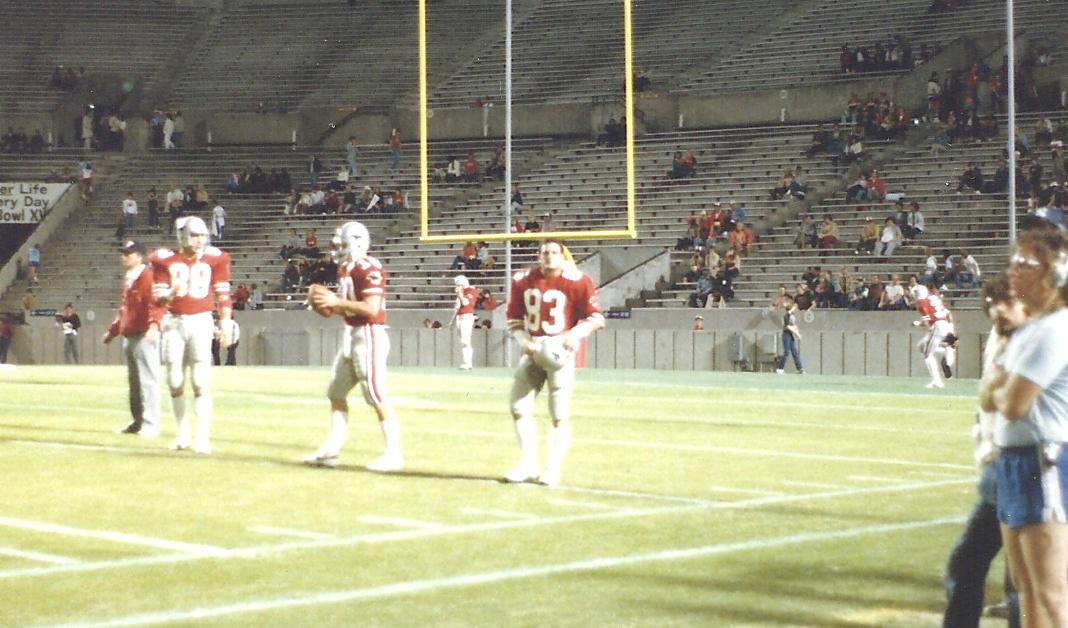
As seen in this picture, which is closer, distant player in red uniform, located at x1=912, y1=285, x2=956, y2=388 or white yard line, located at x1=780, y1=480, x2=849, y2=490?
white yard line, located at x1=780, y1=480, x2=849, y2=490

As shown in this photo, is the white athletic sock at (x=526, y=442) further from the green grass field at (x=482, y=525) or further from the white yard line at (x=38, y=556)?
the white yard line at (x=38, y=556)

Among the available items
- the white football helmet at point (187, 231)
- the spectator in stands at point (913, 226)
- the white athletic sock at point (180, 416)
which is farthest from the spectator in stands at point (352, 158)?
the white athletic sock at point (180, 416)

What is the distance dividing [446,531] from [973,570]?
399 cm

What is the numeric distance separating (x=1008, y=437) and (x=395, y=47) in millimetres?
49164

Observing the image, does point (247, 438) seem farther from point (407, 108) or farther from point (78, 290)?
point (407, 108)

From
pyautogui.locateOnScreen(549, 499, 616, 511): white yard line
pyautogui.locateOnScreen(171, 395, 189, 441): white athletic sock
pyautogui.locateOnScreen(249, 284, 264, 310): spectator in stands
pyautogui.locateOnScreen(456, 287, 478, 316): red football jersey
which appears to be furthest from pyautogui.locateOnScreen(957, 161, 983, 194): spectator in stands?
pyautogui.locateOnScreen(549, 499, 616, 511): white yard line

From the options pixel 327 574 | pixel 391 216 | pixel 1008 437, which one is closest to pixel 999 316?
pixel 1008 437

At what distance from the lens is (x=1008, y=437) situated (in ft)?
17.2

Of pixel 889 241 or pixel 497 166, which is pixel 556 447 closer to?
pixel 889 241

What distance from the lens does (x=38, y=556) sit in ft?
28.3

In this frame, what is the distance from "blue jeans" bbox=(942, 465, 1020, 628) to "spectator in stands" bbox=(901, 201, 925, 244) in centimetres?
2978

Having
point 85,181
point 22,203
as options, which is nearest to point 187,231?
point 22,203

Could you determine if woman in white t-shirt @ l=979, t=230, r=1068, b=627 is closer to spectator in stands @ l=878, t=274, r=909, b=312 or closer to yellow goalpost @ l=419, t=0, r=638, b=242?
yellow goalpost @ l=419, t=0, r=638, b=242

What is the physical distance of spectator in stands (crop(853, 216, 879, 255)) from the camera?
3538 cm
